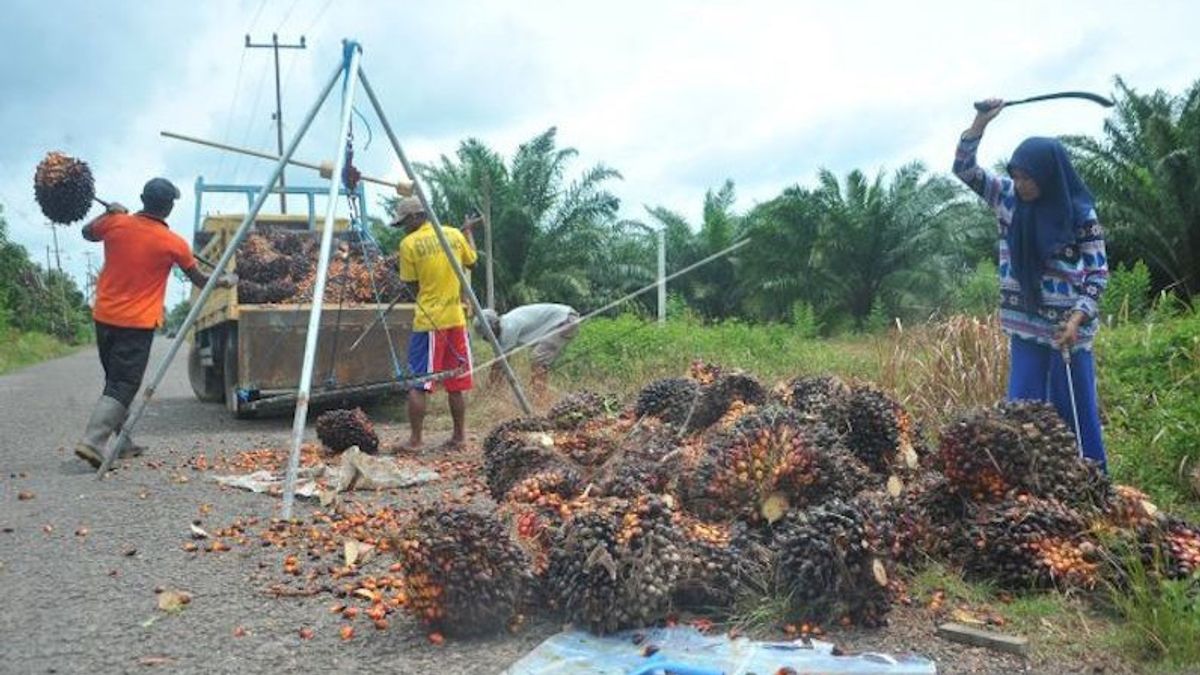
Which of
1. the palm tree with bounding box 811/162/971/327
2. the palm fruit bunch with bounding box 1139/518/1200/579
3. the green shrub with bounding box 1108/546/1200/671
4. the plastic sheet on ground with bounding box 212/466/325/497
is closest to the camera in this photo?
the green shrub with bounding box 1108/546/1200/671

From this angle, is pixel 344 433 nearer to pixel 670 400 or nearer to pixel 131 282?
pixel 131 282

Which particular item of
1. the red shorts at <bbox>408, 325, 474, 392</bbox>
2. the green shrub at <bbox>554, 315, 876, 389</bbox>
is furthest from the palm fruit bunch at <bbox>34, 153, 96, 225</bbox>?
the green shrub at <bbox>554, 315, 876, 389</bbox>

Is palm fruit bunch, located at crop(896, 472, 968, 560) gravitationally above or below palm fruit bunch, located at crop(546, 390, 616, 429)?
below

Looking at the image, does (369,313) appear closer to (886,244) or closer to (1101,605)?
(1101,605)

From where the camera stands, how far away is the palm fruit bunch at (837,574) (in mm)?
3529

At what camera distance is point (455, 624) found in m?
3.56

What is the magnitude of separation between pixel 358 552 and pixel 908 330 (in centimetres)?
610

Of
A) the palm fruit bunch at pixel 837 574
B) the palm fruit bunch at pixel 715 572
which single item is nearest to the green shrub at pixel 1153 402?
the palm fruit bunch at pixel 837 574

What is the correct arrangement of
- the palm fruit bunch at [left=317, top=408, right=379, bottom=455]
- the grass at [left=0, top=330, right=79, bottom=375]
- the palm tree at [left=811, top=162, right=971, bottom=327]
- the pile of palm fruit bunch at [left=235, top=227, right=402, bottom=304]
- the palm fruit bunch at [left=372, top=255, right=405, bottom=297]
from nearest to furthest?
the palm fruit bunch at [left=317, top=408, right=379, bottom=455], the pile of palm fruit bunch at [left=235, top=227, right=402, bottom=304], the palm fruit bunch at [left=372, top=255, right=405, bottom=297], the palm tree at [left=811, top=162, right=971, bottom=327], the grass at [left=0, top=330, right=79, bottom=375]

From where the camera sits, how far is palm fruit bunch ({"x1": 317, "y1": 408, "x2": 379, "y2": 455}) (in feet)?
25.0

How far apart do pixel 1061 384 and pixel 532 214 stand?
74.5 feet

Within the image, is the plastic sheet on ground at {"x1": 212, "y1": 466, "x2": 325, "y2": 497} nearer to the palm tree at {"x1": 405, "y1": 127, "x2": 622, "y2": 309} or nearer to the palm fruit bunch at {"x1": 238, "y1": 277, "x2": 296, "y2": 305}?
the palm fruit bunch at {"x1": 238, "y1": 277, "x2": 296, "y2": 305}

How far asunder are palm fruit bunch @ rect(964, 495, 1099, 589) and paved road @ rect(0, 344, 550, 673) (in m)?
1.75

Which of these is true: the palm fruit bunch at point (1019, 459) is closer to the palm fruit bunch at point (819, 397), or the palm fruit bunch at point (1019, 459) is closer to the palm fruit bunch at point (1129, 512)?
the palm fruit bunch at point (1129, 512)
